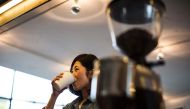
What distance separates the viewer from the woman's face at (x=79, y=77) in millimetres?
1267

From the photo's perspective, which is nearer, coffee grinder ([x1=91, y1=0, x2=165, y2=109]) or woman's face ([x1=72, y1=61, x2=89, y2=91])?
coffee grinder ([x1=91, y1=0, x2=165, y2=109])

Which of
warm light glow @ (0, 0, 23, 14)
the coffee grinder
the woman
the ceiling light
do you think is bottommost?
the coffee grinder

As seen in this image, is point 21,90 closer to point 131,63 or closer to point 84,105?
point 84,105

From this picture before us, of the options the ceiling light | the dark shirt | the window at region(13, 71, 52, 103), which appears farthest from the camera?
the window at region(13, 71, 52, 103)

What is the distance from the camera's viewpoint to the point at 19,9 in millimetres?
2227

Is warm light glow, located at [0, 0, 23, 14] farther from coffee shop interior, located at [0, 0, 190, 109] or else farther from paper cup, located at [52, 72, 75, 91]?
paper cup, located at [52, 72, 75, 91]

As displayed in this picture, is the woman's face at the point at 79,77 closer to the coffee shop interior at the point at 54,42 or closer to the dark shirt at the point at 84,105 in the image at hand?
the dark shirt at the point at 84,105

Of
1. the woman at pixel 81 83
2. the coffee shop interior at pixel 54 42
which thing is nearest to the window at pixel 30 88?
the coffee shop interior at pixel 54 42

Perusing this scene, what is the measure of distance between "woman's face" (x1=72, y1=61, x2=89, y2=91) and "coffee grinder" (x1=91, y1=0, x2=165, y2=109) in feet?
1.76

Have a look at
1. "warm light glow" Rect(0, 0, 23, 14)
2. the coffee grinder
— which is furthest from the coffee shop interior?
the coffee grinder

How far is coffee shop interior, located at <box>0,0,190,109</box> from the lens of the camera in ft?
7.70

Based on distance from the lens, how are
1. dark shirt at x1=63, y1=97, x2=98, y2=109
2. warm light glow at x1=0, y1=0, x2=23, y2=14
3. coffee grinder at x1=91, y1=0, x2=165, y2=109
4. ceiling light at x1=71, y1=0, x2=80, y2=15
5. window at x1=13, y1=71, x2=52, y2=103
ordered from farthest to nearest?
window at x1=13, y1=71, x2=52, y2=103
ceiling light at x1=71, y1=0, x2=80, y2=15
warm light glow at x1=0, y1=0, x2=23, y2=14
dark shirt at x1=63, y1=97, x2=98, y2=109
coffee grinder at x1=91, y1=0, x2=165, y2=109

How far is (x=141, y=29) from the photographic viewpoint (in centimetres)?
72

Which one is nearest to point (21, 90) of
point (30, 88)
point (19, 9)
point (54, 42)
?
point (30, 88)
